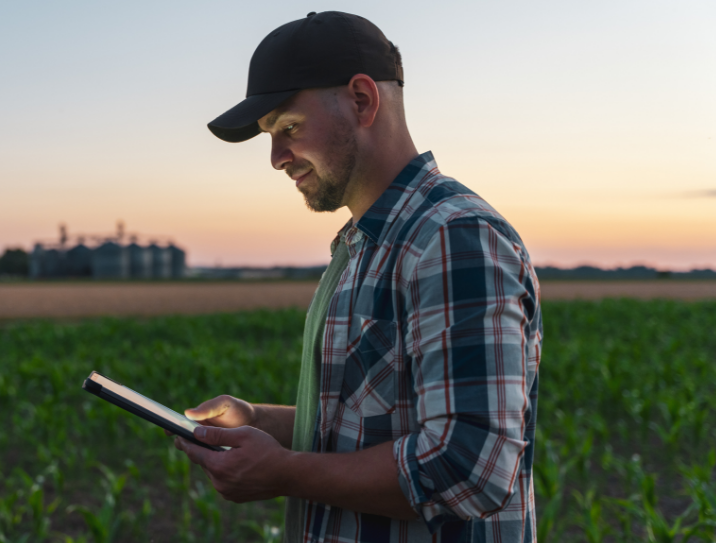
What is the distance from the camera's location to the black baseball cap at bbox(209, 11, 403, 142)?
133 centimetres

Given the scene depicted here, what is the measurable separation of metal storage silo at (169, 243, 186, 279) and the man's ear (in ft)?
308

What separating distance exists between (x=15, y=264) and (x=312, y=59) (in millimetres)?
110263

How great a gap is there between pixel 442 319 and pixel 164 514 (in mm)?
3909

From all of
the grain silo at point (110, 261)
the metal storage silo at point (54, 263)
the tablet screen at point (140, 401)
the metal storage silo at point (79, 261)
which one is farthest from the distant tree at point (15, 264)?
the tablet screen at point (140, 401)

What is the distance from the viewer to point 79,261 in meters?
88.6

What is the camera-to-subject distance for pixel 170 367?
8273 millimetres

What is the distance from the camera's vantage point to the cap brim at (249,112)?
1350 millimetres

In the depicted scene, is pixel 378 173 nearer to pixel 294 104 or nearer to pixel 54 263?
pixel 294 104

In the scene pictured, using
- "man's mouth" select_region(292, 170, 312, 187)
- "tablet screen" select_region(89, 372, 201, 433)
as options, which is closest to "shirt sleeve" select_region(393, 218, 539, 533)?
"man's mouth" select_region(292, 170, 312, 187)

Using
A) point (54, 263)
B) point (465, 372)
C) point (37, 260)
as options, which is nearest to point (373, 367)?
point (465, 372)

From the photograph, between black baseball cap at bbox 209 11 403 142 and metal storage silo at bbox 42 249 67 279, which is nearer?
black baseball cap at bbox 209 11 403 142

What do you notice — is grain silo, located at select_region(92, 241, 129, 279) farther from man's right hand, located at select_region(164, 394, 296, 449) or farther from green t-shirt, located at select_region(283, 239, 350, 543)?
green t-shirt, located at select_region(283, 239, 350, 543)

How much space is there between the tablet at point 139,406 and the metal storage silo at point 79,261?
95.5 meters

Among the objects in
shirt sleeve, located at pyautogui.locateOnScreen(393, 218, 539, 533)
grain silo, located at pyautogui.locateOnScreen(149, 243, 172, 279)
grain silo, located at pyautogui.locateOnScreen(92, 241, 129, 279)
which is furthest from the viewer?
grain silo, located at pyautogui.locateOnScreen(149, 243, 172, 279)
